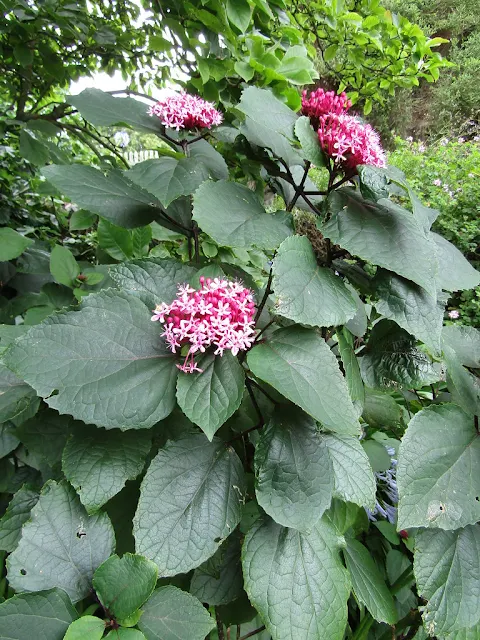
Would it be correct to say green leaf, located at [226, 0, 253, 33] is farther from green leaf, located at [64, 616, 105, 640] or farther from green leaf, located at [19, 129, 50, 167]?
green leaf, located at [64, 616, 105, 640]

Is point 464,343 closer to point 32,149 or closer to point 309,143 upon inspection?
point 309,143

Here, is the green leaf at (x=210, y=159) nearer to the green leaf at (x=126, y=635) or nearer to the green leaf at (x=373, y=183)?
the green leaf at (x=373, y=183)

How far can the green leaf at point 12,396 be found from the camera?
0.64 metres

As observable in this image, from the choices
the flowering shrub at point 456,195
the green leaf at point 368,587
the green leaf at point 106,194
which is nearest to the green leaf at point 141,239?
the green leaf at point 106,194

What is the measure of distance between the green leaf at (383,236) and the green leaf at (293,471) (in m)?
0.25

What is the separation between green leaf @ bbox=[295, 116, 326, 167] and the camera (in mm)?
648

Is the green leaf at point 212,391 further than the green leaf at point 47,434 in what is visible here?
No

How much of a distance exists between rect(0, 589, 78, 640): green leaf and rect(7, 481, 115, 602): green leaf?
5 cm

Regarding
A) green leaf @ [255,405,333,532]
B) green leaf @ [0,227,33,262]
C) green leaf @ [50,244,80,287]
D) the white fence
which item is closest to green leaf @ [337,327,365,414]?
green leaf @ [255,405,333,532]

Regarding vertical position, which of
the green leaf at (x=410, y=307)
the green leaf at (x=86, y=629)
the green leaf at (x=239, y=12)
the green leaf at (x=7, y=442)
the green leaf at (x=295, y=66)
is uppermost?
the green leaf at (x=239, y=12)

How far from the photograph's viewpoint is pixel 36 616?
0.45 metres

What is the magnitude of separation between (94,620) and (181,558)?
0.37ft

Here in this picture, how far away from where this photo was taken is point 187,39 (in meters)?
1.13

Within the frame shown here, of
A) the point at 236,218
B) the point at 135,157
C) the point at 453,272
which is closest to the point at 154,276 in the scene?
the point at 236,218
